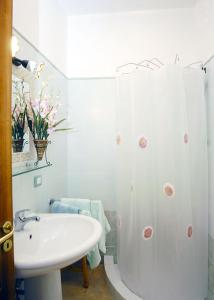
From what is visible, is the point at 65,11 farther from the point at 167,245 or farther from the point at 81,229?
the point at 167,245

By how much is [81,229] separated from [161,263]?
75 centimetres

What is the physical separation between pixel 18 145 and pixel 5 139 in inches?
20.4

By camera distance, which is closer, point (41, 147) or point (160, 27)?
point (41, 147)

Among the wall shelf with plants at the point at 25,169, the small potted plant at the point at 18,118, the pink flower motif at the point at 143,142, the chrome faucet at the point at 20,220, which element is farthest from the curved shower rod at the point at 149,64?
the chrome faucet at the point at 20,220

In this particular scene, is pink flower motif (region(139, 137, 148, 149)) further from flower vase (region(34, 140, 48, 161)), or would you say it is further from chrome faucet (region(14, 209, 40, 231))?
chrome faucet (region(14, 209, 40, 231))

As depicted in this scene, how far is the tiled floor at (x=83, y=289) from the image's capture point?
5.71 ft

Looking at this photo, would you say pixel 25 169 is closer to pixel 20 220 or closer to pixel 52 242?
pixel 20 220

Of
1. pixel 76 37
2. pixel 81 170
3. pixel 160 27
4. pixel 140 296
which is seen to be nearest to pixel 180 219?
pixel 140 296

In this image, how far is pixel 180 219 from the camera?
163 centimetres

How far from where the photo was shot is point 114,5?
204 centimetres

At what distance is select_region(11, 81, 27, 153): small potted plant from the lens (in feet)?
4.13

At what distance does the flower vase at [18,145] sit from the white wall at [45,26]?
668 millimetres

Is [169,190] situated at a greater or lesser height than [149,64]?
lesser

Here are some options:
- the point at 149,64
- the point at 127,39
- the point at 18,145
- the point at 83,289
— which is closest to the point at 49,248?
the point at 18,145
